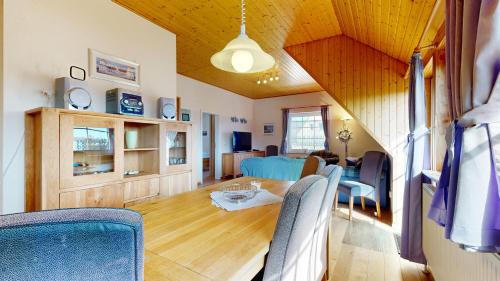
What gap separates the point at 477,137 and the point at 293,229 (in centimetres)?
72

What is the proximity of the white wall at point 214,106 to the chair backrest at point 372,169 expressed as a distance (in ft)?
9.59

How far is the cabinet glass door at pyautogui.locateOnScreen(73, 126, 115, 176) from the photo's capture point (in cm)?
181

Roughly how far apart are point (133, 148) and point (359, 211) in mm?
3278

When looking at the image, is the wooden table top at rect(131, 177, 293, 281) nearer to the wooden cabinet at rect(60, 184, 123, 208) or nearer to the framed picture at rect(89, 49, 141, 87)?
the wooden cabinet at rect(60, 184, 123, 208)

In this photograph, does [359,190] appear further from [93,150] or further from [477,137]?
[93,150]

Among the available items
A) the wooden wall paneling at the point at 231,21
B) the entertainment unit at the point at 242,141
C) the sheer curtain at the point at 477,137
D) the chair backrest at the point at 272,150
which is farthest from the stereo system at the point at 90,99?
the chair backrest at the point at 272,150

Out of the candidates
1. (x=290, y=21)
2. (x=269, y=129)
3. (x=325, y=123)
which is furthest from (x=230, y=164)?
(x=290, y=21)

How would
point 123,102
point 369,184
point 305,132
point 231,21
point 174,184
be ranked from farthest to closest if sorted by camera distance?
point 305,132
point 369,184
point 231,21
point 174,184
point 123,102

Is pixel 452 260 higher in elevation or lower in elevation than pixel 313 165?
lower

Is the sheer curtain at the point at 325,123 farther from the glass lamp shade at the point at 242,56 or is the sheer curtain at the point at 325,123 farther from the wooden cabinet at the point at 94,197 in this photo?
the wooden cabinet at the point at 94,197

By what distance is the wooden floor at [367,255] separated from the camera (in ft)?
6.32

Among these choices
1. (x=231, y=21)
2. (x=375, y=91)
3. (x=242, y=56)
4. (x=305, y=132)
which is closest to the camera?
(x=242, y=56)

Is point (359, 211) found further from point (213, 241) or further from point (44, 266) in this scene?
point (44, 266)

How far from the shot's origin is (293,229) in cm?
81
